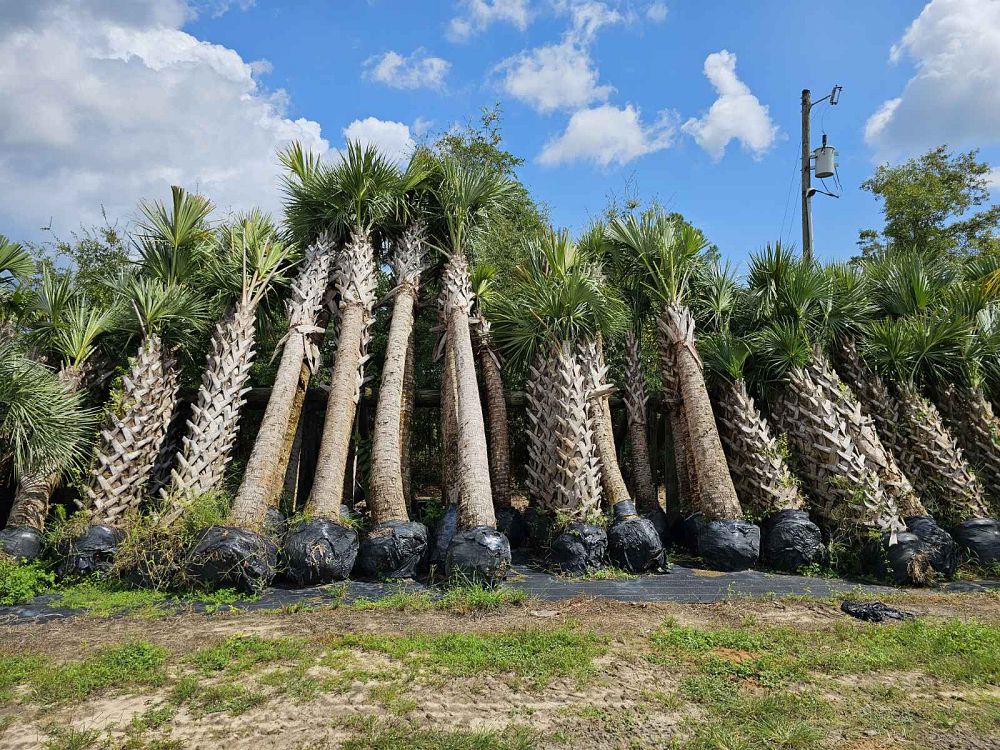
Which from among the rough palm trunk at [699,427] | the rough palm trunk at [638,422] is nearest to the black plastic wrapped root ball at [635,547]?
the rough palm trunk at [699,427]

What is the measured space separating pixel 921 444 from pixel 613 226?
585 centimetres

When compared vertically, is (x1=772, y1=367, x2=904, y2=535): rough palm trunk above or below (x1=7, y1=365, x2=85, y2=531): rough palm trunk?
above

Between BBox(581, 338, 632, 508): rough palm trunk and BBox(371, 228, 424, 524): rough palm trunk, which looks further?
BBox(581, 338, 632, 508): rough palm trunk

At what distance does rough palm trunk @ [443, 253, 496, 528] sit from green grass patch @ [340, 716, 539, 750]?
12.2ft

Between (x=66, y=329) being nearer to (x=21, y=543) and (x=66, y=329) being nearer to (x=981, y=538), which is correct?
(x=21, y=543)

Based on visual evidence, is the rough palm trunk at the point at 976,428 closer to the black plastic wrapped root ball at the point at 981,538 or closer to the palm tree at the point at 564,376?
the black plastic wrapped root ball at the point at 981,538

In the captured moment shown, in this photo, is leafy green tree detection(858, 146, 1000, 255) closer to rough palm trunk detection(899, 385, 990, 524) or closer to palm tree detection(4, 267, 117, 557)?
rough palm trunk detection(899, 385, 990, 524)

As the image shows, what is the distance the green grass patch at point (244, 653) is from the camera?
168 inches

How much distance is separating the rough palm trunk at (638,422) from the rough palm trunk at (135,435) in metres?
7.53

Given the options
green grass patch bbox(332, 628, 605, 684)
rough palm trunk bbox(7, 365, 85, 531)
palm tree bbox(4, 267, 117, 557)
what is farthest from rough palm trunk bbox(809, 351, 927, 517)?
palm tree bbox(4, 267, 117, 557)

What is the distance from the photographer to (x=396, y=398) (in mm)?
8758

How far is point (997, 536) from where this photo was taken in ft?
24.6

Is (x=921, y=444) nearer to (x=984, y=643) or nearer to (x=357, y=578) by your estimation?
(x=984, y=643)

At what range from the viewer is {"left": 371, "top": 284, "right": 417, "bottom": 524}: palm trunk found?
7645 millimetres
